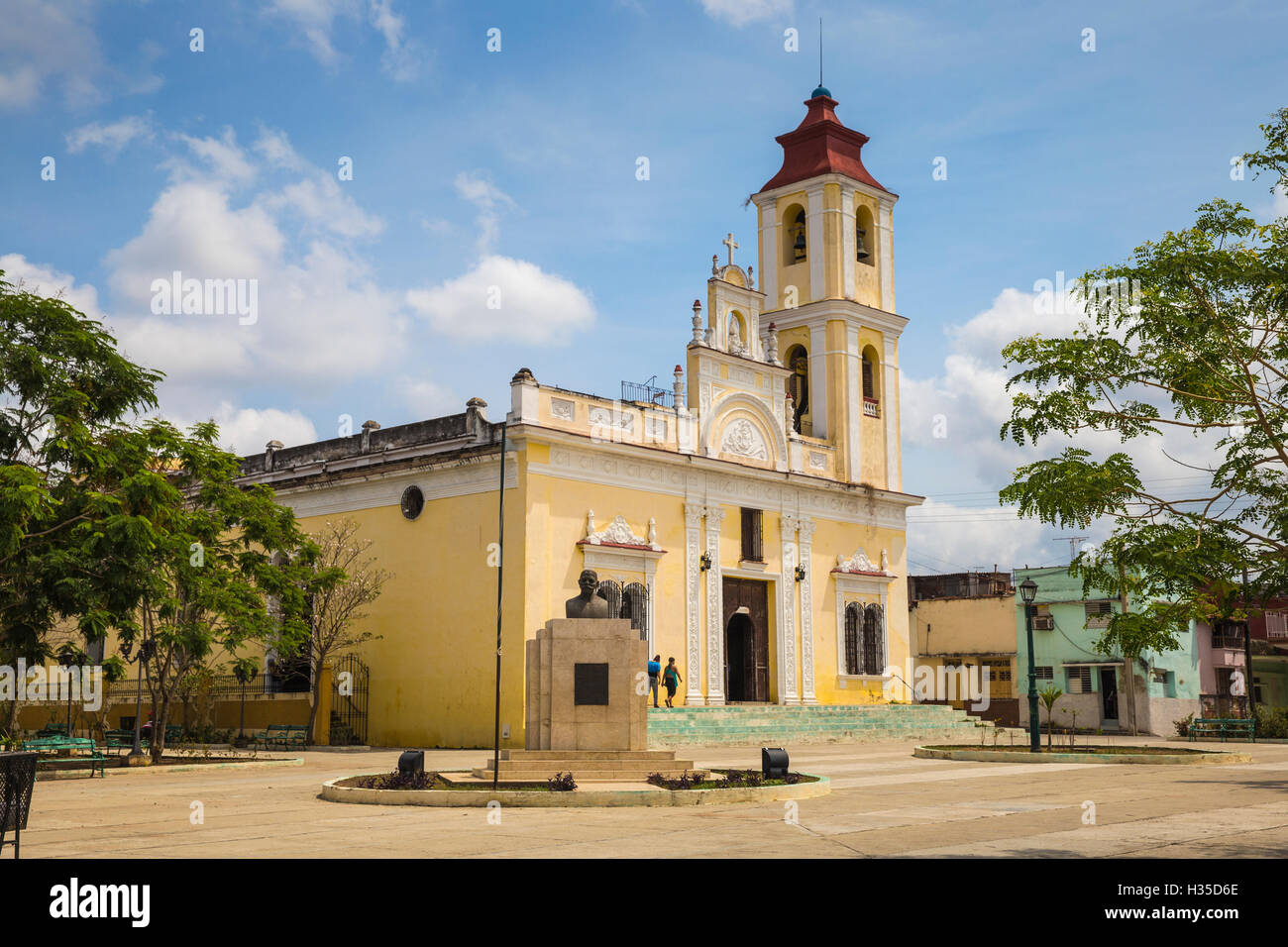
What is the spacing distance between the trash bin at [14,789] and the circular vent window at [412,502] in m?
22.2

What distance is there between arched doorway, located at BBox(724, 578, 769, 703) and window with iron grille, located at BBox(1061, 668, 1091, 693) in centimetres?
1359

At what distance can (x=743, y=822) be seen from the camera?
12.1m

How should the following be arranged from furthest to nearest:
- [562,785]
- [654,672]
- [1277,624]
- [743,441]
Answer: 1. [1277,624]
2. [743,441]
3. [654,672]
4. [562,785]

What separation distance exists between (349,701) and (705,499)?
1053 centimetres

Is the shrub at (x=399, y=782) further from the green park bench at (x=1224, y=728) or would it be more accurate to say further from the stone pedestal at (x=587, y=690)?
the green park bench at (x=1224, y=728)

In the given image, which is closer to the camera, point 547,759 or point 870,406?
point 547,759

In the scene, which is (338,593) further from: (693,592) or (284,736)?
(693,592)

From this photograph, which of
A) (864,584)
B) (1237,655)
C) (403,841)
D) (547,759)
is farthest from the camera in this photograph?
(1237,655)

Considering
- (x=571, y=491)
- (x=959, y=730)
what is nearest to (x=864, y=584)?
(x=959, y=730)

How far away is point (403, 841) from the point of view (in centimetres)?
1025

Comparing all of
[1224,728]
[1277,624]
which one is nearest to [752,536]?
[1224,728]
